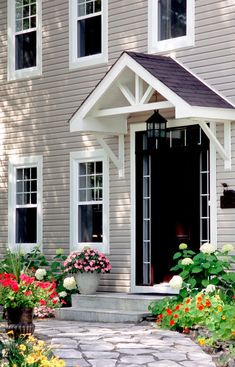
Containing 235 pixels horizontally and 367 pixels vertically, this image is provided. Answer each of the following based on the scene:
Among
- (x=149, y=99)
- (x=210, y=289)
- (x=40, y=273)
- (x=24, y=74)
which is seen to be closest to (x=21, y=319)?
(x=210, y=289)

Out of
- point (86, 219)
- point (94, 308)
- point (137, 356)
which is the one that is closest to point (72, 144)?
point (86, 219)

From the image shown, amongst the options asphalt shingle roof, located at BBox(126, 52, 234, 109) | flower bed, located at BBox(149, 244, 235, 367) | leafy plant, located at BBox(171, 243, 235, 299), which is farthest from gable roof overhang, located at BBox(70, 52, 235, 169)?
flower bed, located at BBox(149, 244, 235, 367)

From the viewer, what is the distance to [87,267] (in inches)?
545

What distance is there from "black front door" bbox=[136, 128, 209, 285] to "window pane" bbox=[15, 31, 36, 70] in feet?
10.8

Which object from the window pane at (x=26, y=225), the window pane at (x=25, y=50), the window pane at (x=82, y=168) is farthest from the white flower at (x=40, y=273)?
the window pane at (x=25, y=50)

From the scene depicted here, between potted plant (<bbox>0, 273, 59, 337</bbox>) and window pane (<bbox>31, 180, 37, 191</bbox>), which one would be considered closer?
potted plant (<bbox>0, 273, 59, 337</bbox>)

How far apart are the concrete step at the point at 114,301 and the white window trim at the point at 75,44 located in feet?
12.4

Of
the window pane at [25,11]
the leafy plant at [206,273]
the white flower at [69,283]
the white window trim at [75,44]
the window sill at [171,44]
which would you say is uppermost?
the window pane at [25,11]

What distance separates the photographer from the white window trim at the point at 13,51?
53.1 feet

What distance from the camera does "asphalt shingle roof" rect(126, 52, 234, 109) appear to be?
12148 mm

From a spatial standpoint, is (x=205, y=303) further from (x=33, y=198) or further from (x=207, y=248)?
(x=33, y=198)

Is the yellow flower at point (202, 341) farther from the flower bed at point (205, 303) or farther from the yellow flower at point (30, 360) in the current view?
the yellow flower at point (30, 360)

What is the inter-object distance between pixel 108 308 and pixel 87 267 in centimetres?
74

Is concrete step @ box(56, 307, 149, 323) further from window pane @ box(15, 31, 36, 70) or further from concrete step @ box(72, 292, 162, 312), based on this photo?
window pane @ box(15, 31, 36, 70)
